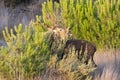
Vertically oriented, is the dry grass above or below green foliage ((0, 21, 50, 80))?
below

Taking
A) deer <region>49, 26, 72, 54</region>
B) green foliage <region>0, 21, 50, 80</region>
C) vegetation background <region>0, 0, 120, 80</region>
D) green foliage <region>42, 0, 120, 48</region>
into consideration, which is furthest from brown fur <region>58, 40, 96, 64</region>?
green foliage <region>42, 0, 120, 48</region>

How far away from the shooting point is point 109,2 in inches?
432

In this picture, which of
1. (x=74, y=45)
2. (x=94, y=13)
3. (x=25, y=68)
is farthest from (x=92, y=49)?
(x=94, y=13)

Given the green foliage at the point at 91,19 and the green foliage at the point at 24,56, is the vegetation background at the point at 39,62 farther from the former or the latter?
the green foliage at the point at 91,19

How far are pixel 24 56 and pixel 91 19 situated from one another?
3.72 m

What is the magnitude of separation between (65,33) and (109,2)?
8.87 feet

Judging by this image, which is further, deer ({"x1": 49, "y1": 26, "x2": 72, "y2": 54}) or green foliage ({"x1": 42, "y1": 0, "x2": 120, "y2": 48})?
green foliage ({"x1": 42, "y1": 0, "x2": 120, "y2": 48})

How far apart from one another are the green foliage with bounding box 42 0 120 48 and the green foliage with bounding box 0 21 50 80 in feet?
10.7

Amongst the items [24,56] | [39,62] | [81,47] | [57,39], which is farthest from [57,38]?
[24,56]

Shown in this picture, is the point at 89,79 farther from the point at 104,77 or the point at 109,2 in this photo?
the point at 109,2

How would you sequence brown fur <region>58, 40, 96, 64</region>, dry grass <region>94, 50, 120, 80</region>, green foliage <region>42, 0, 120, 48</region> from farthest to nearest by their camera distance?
green foliage <region>42, 0, 120, 48</region>, brown fur <region>58, 40, 96, 64</region>, dry grass <region>94, 50, 120, 80</region>

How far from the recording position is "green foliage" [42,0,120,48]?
1066 centimetres

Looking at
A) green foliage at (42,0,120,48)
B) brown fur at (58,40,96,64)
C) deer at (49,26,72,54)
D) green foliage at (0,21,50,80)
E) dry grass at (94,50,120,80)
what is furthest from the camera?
green foliage at (42,0,120,48)

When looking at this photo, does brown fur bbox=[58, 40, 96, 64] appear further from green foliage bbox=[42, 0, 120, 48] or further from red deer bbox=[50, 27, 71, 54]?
green foliage bbox=[42, 0, 120, 48]
